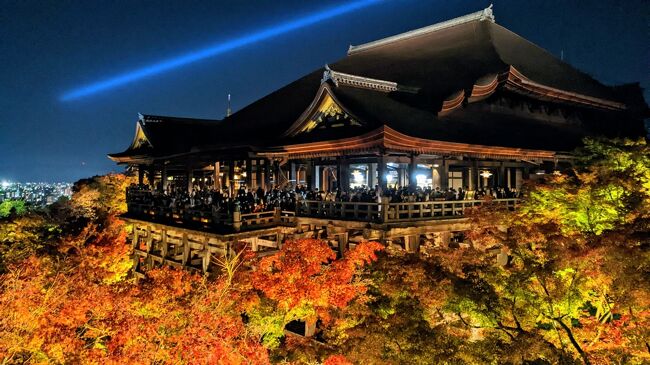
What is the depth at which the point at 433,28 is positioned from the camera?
114 ft

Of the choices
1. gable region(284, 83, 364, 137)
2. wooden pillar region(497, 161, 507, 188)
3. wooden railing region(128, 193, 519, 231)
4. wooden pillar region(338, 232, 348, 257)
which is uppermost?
gable region(284, 83, 364, 137)

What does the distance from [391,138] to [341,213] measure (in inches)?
123

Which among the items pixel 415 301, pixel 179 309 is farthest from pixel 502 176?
pixel 179 309

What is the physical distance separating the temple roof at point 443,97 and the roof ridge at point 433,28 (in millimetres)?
78

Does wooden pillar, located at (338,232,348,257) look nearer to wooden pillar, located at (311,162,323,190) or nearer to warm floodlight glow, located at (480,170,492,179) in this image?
wooden pillar, located at (311,162,323,190)

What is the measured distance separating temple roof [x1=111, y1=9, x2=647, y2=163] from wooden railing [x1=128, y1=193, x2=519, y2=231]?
9.48 feet

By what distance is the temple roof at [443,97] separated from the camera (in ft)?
63.4

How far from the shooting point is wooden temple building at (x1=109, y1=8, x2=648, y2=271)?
53.0 ft

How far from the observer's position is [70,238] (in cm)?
2516

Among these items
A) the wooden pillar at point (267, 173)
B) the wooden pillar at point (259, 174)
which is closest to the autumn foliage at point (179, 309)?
the wooden pillar at point (267, 173)

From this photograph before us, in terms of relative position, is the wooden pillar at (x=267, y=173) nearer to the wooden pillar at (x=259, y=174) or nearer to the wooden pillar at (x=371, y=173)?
the wooden pillar at (x=259, y=174)

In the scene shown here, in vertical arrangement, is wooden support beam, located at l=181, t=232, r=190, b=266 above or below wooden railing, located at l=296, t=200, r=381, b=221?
below

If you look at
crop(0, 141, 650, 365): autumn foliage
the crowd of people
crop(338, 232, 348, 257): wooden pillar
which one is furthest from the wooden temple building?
crop(0, 141, 650, 365): autumn foliage

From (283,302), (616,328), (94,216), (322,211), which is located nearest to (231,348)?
(283,302)
